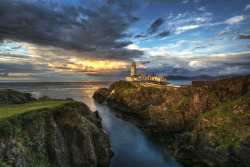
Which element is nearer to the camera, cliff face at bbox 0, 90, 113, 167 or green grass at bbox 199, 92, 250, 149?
cliff face at bbox 0, 90, 113, 167

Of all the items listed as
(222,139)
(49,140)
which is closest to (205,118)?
(222,139)

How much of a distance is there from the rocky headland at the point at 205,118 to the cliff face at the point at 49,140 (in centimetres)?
2014

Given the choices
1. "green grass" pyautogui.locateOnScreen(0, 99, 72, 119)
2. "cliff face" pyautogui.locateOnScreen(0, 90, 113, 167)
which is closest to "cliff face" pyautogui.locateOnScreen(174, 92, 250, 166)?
"cliff face" pyautogui.locateOnScreen(0, 90, 113, 167)

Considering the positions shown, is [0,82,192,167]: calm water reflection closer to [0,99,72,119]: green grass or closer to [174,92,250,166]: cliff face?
[174,92,250,166]: cliff face

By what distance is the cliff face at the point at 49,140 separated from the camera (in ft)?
49.3

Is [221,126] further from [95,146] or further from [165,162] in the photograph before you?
[95,146]

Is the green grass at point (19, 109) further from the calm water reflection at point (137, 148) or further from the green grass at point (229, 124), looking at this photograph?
the green grass at point (229, 124)

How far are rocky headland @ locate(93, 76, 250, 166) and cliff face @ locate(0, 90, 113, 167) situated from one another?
20136mm

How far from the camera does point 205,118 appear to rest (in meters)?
37.1

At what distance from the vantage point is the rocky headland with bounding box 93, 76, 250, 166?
1109 inches

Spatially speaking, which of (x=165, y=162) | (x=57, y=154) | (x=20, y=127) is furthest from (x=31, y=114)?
(x=165, y=162)

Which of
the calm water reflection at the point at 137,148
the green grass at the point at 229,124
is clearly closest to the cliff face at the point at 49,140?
the calm water reflection at the point at 137,148

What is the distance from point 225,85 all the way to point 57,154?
5701cm

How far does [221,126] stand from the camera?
33.0 m
